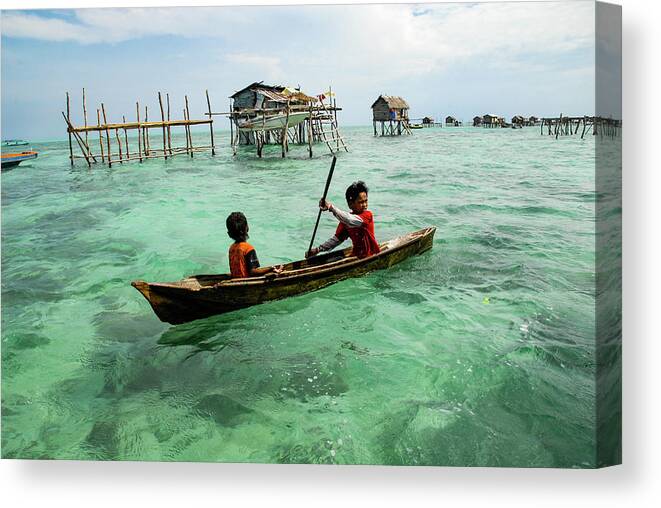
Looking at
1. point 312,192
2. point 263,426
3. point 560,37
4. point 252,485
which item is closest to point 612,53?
point 560,37

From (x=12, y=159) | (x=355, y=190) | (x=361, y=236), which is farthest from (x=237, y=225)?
(x=12, y=159)

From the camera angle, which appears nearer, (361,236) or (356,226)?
(356,226)

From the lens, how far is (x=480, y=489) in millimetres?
3223

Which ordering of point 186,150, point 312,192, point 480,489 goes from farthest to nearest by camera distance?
1. point 186,150
2. point 312,192
3. point 480,489

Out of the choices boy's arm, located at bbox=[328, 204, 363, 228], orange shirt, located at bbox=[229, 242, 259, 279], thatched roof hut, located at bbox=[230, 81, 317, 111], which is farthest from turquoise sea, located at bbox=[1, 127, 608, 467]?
thatched roof hut, located at bbox=[230, 81, 317, 111]

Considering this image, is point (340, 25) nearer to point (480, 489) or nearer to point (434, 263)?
point (434, 263)

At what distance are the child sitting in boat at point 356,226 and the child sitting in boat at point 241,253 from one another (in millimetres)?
766

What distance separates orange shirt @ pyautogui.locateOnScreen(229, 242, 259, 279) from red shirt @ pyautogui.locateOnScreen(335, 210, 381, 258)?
1.07m

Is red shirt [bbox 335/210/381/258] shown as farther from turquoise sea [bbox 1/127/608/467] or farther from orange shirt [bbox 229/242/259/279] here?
orange shirt [bbox 229/242/259/279]

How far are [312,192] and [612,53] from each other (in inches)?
328

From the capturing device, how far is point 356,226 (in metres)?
4.74

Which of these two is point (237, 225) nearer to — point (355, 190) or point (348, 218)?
point (348, 218)

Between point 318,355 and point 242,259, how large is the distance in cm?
107

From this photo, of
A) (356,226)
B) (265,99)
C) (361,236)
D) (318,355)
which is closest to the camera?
(318,355)
